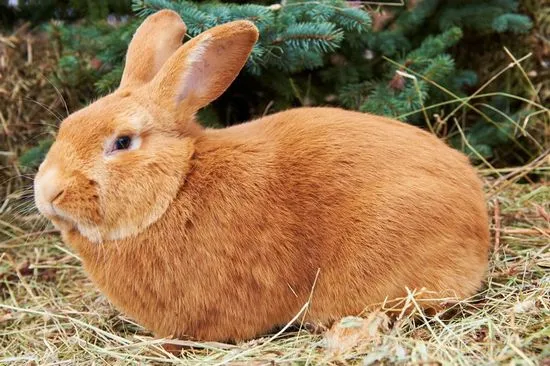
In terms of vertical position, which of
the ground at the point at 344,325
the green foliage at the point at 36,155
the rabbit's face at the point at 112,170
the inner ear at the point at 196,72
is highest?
the inner ear at the point at 196,72

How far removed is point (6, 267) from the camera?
138 inches

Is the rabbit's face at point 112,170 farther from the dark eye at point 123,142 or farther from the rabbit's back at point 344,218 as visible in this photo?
the rabbit's back at point 344,218

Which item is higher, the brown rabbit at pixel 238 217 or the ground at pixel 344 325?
the brown rabbit at pixel 238 217

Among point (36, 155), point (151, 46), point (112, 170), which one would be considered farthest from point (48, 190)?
point (36, 155)

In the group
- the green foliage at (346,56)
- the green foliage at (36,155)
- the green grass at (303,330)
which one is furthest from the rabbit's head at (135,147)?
the green foliage at (36,155)

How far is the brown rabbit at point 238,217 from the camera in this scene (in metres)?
2.47

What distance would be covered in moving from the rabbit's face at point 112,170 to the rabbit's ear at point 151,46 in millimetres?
244

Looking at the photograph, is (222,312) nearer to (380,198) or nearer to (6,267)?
(380,198)

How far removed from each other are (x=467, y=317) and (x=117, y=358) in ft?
4.41

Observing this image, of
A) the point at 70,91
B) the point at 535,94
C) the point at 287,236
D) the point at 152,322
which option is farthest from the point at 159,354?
the point at 535,94

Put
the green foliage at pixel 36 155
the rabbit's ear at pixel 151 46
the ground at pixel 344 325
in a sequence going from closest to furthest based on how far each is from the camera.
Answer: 1. the ground at pixel 344 325
2. the rabbit's ear at pixel 151 46
3. the green foliage at pixel 36 155

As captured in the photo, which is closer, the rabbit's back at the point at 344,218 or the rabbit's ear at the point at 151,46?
the rabbit's back at the point at 344,218

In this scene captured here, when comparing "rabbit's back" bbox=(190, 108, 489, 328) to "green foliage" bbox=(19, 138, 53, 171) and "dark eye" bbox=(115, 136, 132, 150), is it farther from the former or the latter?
"green foliage" bbox=(19, 138, 53, 171)

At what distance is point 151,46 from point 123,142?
1.77 ft
